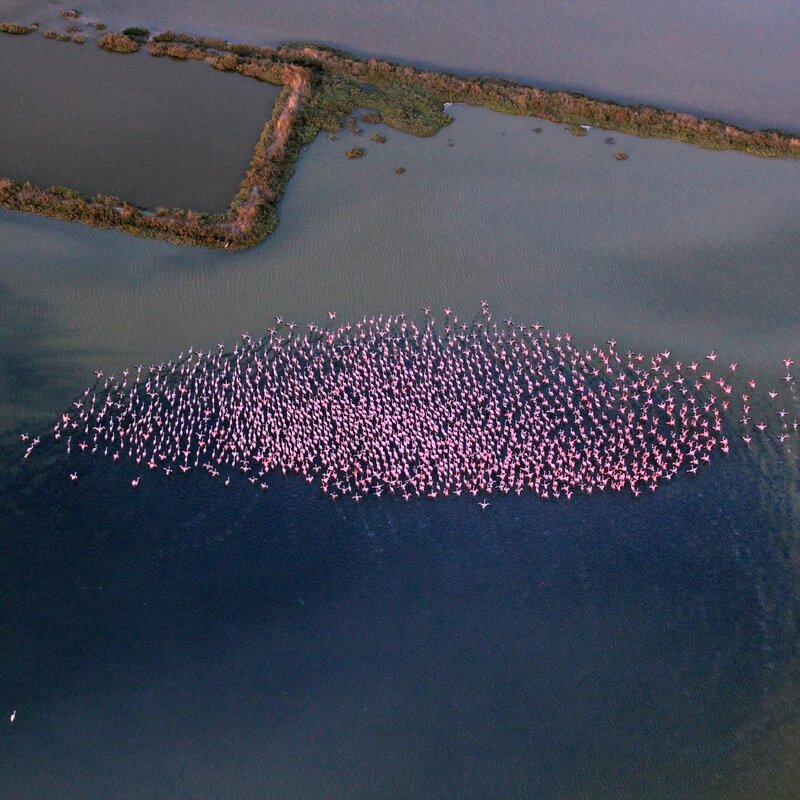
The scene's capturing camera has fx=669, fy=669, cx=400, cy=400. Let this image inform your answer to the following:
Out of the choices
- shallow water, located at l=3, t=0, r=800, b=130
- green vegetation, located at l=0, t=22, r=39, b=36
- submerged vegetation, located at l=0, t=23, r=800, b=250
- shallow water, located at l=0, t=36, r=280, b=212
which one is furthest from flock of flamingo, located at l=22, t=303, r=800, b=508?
green vegetation, located at l=0, t=22, r=39, b=36

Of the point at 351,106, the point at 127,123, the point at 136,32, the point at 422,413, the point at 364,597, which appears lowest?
the point at 364,597

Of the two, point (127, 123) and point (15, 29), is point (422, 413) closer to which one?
point (127, 123)

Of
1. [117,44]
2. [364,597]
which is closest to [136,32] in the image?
[117,44]

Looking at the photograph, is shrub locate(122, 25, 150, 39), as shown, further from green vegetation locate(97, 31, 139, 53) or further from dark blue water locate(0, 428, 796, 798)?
dark blue water locate(0, 428, 796, 798)

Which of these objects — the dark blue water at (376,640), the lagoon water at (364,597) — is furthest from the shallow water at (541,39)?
the dark blue water at (376,640)

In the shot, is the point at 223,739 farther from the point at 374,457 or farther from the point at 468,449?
the point at 468,449

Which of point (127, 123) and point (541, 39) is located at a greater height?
point (541, 39)

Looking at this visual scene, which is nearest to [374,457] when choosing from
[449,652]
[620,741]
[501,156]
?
[449,652]
